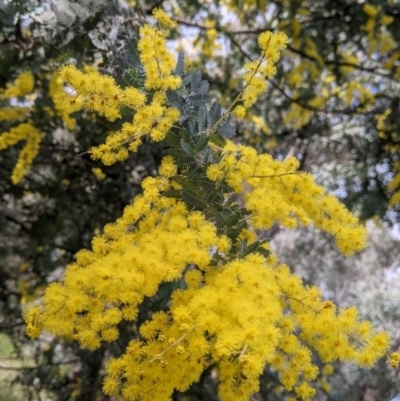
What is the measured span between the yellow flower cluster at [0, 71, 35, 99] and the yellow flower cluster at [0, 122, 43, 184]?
145 mm

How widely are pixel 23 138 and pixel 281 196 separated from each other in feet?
4.91

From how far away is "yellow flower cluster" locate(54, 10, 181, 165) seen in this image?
1.14 m

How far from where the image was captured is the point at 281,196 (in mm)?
1180

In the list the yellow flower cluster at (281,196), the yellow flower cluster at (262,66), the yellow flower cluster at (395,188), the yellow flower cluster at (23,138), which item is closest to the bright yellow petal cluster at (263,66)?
the yellow flower cluster at (262,66)

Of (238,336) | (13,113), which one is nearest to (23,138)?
(13,113)

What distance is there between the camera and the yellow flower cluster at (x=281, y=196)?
3.75ft

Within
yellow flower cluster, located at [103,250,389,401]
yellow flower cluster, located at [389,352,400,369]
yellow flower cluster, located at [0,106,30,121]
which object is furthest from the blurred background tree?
yellow flower cluster, located at [389,352,400,369]

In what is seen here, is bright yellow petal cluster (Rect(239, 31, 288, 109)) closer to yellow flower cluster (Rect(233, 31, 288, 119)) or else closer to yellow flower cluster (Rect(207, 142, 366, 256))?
yellow flower cluster (Rect(233, 31, 288, 119))

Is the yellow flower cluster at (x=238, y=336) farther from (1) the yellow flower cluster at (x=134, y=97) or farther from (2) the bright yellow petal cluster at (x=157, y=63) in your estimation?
(2) the bright yellow petal cluster at (x=157, y=63)

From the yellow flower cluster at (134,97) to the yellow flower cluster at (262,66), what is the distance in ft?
0.57

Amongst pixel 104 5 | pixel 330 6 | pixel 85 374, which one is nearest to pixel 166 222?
pixel 104 5

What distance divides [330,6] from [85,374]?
2429mm

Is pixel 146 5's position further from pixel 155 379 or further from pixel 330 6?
pixel 155 379

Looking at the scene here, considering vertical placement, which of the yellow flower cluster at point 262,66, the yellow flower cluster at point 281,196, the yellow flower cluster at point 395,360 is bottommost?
the yellow flower cluster at point 395,360
